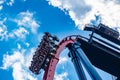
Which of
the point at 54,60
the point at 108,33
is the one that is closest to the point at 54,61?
the point at 54,60

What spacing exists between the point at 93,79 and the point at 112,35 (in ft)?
36.1

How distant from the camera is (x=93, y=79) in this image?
70.1ft

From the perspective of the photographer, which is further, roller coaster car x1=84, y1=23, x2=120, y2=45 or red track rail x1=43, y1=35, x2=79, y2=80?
roller coaster car x1=84, y1=23, x2=120, y2=45

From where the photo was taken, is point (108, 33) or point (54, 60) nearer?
point (54, 60)

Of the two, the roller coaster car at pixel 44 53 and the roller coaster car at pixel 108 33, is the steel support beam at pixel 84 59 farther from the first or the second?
the roller coaster car at pixel 108 33

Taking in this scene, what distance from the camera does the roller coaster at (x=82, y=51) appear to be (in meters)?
26.7

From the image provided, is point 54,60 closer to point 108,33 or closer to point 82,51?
point 82,51

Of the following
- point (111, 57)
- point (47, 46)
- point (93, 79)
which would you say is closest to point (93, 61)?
point (111, 57)

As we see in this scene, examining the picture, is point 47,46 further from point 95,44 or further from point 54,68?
point 95,44

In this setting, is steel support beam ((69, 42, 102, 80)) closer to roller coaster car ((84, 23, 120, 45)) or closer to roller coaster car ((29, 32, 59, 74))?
roller coaster car ((29, 32, 59, 74))

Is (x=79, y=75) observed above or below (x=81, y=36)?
below

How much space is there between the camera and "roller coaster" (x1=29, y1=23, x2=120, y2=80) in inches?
1051

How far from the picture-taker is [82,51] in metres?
26.9

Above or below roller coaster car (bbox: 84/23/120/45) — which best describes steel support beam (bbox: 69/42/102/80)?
below
